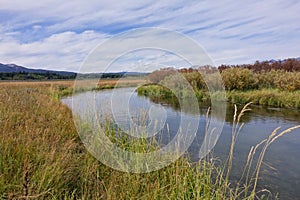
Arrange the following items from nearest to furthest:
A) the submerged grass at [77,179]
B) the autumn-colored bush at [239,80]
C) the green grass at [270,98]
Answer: the submerged grass at [77,179], the green grass at [270,98], the autumn-colored bush at [239,80]

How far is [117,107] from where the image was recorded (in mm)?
5703

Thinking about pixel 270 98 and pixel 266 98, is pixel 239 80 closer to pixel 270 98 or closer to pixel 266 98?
pixel 266 98

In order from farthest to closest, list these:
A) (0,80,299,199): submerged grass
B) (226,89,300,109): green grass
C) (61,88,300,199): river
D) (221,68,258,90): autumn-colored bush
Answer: (221,68,258,90): autumn-colored bush → (226,89,300,109): green grass → (61,88,300,199): river → (0,80,299,199): submerged grass

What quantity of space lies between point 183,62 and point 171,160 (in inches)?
61.6

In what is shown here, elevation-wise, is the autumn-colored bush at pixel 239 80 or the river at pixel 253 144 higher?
the autumn-colored bush at pixel 239 80

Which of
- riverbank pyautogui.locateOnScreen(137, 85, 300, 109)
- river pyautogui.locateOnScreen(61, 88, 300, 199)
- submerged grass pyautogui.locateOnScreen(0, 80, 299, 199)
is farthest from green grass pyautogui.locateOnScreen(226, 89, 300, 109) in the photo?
submerged grass pyautogui.locateOnScreen(0, 80, 299, 199)

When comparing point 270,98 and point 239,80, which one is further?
point 239,80

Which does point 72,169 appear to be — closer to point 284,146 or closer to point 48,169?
point 48,169

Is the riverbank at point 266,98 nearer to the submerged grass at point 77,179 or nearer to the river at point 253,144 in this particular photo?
the river at point 253,144

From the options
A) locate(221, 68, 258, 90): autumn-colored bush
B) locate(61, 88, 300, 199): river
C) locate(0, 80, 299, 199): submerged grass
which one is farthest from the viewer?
locate(221, 68, 258, 90): autumn-colored bush

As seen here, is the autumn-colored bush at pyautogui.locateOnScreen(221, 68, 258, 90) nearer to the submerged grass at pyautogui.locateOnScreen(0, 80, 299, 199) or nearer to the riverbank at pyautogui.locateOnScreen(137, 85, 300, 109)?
the riverbank at pyautogui.locateOnScreen(137, 85, 300, 109)

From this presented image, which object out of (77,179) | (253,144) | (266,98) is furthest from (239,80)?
(77,179)

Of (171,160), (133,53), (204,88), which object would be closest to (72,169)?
(171,160)

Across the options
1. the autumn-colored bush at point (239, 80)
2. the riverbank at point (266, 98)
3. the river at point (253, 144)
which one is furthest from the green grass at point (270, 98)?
the river at point (253, 144)
